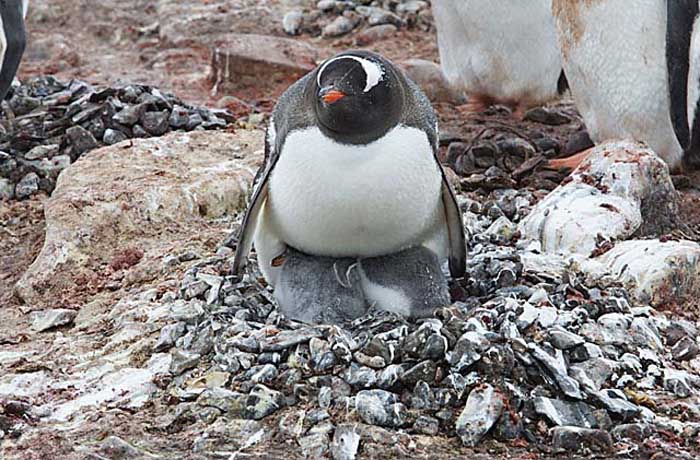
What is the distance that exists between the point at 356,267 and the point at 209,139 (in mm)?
2043

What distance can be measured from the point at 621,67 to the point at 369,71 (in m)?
2.31

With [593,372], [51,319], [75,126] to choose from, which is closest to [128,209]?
[51,319]

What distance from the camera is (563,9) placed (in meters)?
5.36

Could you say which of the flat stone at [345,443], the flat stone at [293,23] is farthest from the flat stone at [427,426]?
the flat stone at [293,23]

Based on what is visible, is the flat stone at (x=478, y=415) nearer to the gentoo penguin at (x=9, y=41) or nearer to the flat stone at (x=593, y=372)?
the flat stone at (x=593, y=372)

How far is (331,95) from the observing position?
10.5 ft

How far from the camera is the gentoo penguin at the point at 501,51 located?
6.34 meters

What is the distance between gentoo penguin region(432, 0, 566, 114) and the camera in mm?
6344

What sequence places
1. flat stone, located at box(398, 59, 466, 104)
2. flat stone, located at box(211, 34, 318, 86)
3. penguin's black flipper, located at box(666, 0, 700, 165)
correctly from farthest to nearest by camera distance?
flat stone, located at box(211, 34, 318, 86) → flat stone, located at box(398, 59, 466, 104) → penguin's black flipper, located at box(666, 0, 700, 165)

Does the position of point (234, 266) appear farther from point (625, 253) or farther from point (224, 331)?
point (625, 253)

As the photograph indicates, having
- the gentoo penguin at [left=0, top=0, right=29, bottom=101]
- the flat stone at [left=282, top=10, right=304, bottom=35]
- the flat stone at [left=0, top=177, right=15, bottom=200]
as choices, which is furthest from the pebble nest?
the flat stone at [left=282, top=10, right=304, bottom=35]

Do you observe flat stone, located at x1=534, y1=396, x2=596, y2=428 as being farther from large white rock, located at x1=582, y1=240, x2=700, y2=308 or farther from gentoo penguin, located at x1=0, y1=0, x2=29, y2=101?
gentoo penguin, located at x1=0, y1=0, x2=29, y2=101

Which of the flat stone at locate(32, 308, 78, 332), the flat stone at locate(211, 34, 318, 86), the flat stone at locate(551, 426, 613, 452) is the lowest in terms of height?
the flat stone at locate(211, 34, 318, 86)

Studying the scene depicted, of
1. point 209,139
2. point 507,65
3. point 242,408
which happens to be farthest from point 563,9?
point 242,408
